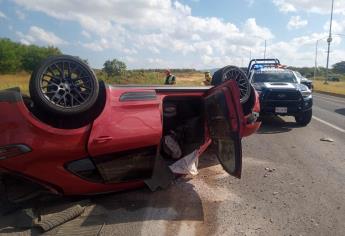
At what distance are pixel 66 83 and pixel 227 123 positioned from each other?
1897 mm

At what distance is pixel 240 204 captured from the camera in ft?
16.2

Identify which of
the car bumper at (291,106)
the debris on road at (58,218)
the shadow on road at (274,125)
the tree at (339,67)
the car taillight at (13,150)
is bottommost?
the tree at (339,67)

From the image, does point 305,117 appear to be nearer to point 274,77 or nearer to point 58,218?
point 274,77

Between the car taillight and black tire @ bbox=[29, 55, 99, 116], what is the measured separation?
47 cm

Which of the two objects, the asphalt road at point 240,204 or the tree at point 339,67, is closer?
the asphalt road at point 240,204

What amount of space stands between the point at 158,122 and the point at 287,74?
8601 mm

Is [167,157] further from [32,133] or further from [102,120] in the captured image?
[32,133]

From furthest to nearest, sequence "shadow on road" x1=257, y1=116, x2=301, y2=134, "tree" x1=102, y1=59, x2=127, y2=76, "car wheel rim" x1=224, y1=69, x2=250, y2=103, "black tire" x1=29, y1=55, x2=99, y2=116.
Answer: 1. "tree" x1=102, y1=59, x2=127, y2=76
2. "shadow on road" x1=257, y1=116, x2=301, y2=134
3. "car wheel rim" x1=224, y1=69, x2=250, y2=103
4. "black tire" x1=29, y1=55, x2=99, y2=116

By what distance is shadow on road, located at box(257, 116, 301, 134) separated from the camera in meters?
10.3

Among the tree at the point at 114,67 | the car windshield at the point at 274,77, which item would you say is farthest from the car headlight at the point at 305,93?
the tree at the point at 114,67

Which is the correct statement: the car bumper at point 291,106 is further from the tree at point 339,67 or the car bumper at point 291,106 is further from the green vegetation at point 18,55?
the tree at point 339,67

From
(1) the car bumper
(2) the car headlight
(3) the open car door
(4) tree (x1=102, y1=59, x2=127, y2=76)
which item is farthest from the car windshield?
(4) tree (x1=102, y1=59, x2=127, y2=76)

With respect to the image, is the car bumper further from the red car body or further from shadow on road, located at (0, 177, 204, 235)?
the red car body

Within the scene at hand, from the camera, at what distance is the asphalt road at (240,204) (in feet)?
14.0
